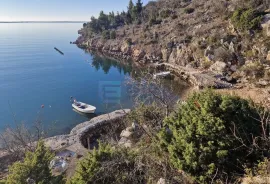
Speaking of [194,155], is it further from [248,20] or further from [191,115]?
[248,20]

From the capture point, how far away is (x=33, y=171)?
25.6ft

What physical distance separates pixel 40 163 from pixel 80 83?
97.3 ft

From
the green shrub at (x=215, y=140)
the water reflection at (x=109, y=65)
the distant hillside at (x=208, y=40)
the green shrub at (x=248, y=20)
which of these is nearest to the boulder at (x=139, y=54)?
the distant hillside at (x=208, y=40)

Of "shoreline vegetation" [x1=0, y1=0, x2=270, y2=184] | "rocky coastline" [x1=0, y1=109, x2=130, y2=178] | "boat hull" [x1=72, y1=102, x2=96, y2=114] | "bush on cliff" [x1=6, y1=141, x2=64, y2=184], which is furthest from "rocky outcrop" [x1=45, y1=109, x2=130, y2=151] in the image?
"bush on cliff" [x1=6, y1=141, x2=64, y2=184]

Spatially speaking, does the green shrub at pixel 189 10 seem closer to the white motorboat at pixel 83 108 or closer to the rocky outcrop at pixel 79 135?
the white motorboat at pixel 83 108

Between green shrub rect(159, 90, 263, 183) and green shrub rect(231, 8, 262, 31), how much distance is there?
92.5 ft

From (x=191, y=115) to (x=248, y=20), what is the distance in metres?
29.8

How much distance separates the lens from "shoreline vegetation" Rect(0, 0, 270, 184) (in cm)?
690

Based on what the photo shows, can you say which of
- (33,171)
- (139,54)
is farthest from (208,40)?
(33,171)

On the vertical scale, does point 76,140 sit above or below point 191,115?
below

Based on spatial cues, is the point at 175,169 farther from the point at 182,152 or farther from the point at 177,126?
the point at 177,126

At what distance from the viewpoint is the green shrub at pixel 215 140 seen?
22.3 ft

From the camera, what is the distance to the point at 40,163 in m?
8.08

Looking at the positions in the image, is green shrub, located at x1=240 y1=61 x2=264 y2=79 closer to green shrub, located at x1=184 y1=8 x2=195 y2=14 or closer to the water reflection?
the water reflection
